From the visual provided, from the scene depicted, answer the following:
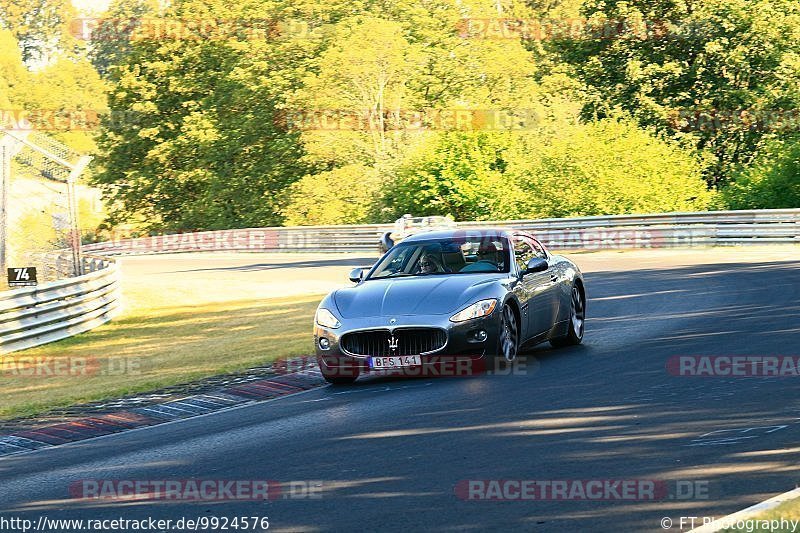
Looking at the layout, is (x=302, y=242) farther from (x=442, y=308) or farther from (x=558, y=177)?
(x=442, y=308)

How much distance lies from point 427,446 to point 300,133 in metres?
57.4

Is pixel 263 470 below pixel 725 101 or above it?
below

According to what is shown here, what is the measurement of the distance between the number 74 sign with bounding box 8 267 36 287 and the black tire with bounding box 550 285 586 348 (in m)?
9.50

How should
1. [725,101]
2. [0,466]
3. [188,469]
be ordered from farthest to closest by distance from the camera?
[725,101]
[0,466]
[188,469]

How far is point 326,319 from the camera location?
13.0 m

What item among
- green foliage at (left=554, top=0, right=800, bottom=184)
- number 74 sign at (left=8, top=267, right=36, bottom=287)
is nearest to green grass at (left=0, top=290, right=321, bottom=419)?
number 74 sign at (left=8, top=267, right=36, bottom=287)

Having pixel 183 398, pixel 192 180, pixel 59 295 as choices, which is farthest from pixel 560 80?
pixel 183 398

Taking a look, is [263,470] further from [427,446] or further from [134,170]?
[134,170]

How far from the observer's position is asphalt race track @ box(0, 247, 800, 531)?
692cm

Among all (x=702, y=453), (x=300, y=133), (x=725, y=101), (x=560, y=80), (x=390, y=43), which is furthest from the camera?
(x=560, y=80)

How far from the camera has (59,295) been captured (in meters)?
21.7

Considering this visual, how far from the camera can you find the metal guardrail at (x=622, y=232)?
33.0m

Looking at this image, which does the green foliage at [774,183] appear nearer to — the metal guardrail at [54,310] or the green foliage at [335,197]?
the green foliage at [335,197]

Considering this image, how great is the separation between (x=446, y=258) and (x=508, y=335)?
1.37 metres
